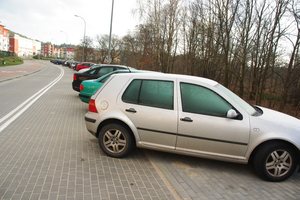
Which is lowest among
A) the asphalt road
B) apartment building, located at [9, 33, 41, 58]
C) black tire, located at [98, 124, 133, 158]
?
the asphalt road

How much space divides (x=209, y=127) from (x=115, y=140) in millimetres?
1688

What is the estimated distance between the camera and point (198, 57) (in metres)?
19.7

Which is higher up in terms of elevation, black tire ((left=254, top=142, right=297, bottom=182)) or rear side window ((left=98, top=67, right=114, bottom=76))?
rear side window ((left=98, top=67, right=114, bottom=76))

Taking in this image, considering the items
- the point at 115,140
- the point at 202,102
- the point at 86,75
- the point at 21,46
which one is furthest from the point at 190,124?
the point at 21,46

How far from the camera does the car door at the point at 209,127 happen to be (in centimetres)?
387

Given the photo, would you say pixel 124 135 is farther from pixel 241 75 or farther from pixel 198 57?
pixel 198 57

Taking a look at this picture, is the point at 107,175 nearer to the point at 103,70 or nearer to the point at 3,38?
the point at 103,70

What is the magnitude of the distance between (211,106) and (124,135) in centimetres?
160

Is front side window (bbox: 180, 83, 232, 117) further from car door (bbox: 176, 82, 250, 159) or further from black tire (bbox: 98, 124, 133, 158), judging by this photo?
black tire (bbox: 98, 124, 133, 158)

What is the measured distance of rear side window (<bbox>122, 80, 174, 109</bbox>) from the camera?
4.21 meters

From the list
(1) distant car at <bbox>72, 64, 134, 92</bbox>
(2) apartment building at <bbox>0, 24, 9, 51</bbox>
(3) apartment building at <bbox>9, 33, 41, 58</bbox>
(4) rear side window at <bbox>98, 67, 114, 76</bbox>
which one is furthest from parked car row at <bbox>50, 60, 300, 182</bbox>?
(3) apartment building at <bbox>9, 33, 41, 58</bbox>

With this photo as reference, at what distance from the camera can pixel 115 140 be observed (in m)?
4.39

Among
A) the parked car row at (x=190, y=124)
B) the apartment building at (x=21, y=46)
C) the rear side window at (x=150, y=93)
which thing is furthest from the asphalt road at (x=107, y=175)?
the apartment building at (x=21, y=46)

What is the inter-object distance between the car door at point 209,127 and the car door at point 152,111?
173 millimetres
